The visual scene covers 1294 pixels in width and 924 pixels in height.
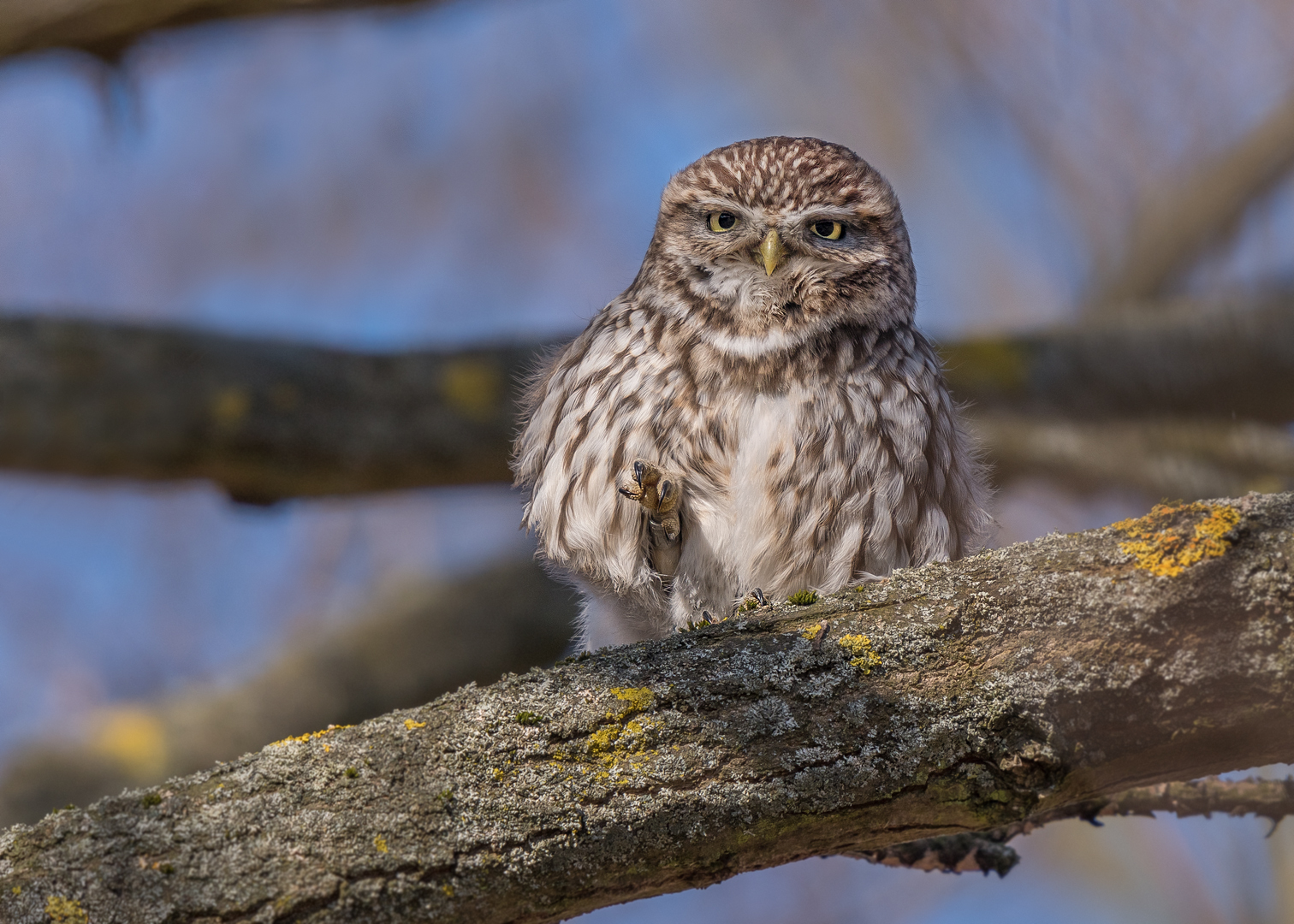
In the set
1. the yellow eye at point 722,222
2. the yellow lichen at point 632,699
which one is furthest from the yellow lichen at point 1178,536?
the yellow eye at point 722,222

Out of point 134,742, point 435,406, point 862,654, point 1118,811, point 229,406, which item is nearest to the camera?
point 862,654

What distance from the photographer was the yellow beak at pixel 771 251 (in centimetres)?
352

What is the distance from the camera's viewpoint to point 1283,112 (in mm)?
6402

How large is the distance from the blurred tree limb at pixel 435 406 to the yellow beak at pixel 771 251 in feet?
5.87

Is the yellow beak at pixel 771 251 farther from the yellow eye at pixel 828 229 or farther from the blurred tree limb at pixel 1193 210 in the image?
the blurred tree limb at pixel 1193 210

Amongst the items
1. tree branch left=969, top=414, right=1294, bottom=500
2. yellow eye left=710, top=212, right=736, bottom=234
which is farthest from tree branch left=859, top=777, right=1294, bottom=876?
tree branch left=969, top=414, right=1294, bottom=500

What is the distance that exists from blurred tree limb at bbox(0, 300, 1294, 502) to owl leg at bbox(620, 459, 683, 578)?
1729mm

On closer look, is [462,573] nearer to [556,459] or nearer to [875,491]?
[556,459]

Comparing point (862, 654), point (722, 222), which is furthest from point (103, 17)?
point (862, 654)

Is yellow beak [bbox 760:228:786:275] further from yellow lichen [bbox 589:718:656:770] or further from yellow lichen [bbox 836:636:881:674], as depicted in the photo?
yellow lichen [bbox 589:718:656:770]

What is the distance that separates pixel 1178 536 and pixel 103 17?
404 centimetres

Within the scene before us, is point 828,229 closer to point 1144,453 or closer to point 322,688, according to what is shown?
point 1144,453

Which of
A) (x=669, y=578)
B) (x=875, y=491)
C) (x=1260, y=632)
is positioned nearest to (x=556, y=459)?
(x=669, y=578)

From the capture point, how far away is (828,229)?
3.65 m
